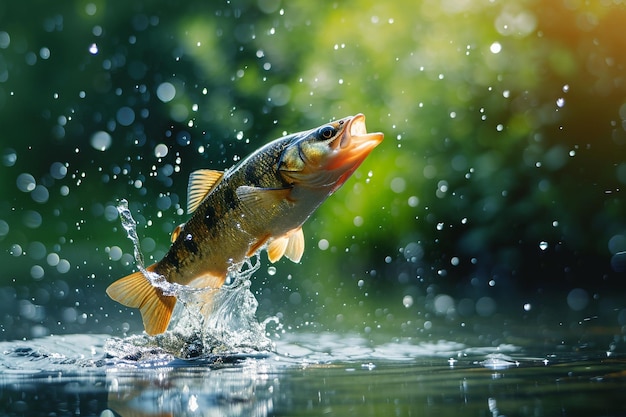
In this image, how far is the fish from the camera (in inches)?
141

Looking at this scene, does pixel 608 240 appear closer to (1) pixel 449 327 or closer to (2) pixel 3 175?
(1) pixel 449 327

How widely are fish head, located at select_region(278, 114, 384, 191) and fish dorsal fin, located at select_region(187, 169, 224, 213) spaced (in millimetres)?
432

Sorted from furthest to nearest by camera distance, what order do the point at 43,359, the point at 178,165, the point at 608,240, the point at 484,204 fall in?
the point at 178,165 → the point at 484,204 → the point at 608,240 → the point at 43,359

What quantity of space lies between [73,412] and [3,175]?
1643cm

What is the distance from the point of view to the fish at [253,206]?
11.8 ft

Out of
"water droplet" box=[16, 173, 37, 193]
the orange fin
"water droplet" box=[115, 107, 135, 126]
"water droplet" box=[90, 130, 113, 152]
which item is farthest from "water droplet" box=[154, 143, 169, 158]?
the orange fin

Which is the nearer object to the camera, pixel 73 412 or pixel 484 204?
pixel 73 412

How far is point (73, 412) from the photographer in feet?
8.41

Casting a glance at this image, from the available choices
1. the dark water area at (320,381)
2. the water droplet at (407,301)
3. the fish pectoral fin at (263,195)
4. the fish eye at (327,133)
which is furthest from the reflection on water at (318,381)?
the water droplet at (407,301)

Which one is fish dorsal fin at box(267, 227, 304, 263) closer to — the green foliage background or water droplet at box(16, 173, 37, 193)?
the green foliage background

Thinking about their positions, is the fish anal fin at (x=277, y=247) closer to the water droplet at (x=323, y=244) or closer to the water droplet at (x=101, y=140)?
the water droplet at (x=323, y=244)

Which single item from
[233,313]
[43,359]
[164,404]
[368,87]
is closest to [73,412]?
[164,404]

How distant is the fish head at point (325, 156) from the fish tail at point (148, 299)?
0.84 m

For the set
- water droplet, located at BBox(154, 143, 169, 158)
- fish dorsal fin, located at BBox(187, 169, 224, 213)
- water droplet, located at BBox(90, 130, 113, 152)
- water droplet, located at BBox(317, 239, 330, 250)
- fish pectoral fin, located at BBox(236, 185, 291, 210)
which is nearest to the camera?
fish pectoral fin, located at BBox(236, 185, 291, 210)
